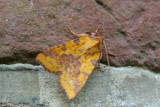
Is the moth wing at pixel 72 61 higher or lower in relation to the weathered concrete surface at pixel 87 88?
higher

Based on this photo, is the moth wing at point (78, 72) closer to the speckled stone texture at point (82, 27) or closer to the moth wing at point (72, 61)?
the moth wing at point (72, 61)

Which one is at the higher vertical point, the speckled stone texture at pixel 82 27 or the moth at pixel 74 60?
the speckled stone texture at pixel 82 27

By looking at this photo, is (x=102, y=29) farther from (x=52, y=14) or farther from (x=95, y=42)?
(x=52, y=14)

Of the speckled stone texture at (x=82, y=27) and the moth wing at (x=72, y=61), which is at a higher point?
the speckled stone texture at (x=82, y=27)

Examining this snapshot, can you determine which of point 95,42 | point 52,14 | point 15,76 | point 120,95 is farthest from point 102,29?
point 15,76

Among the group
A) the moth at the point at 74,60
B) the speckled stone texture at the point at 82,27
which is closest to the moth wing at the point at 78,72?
the moth at the point at 74,60

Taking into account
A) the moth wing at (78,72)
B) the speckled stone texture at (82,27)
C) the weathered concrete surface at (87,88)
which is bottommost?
the weathered concrete surface at (87,88)

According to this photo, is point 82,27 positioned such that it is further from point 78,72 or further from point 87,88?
point 87,88

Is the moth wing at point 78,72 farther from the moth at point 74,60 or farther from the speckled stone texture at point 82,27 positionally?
the speckled stone texture at point 82,27
